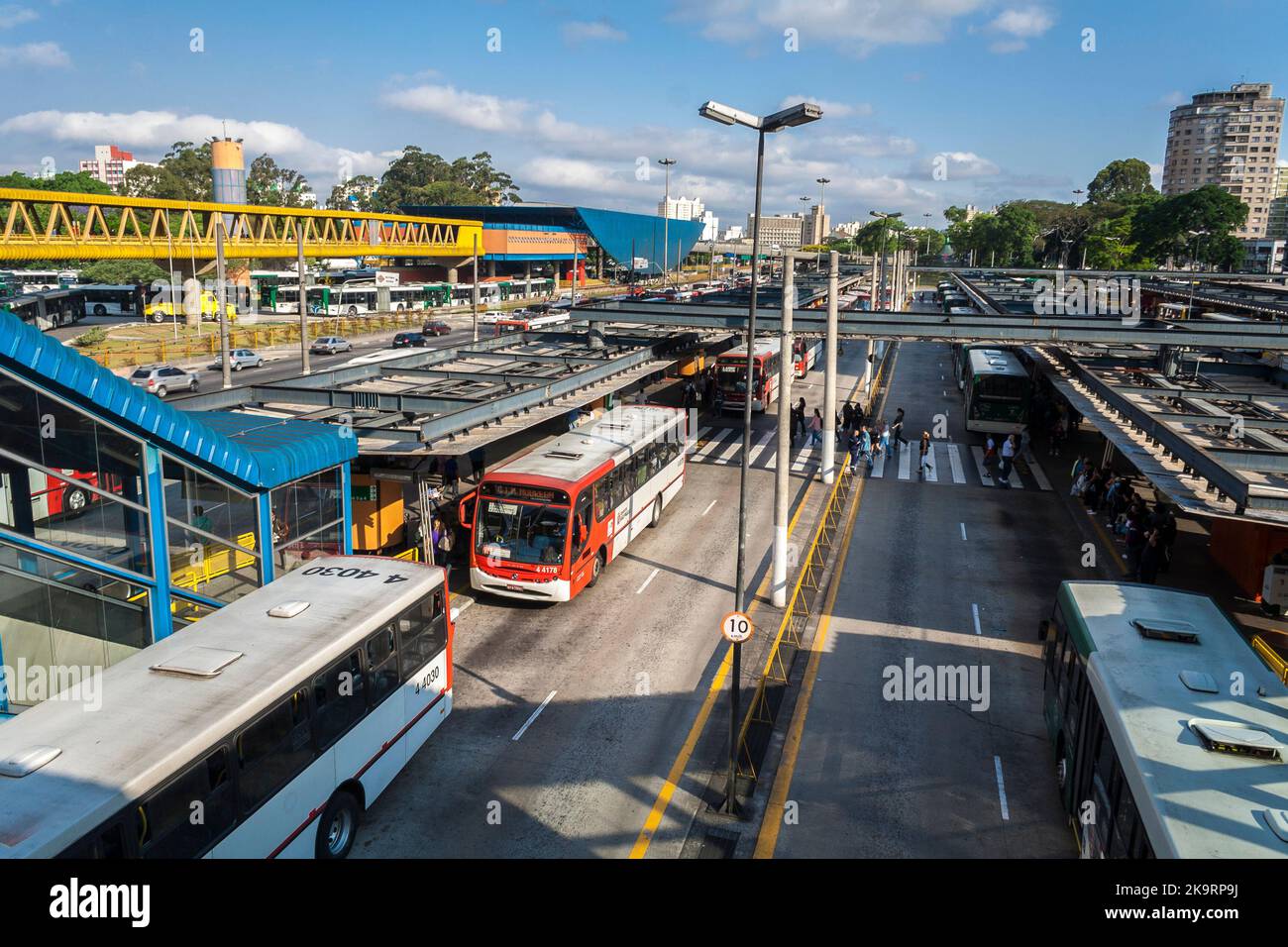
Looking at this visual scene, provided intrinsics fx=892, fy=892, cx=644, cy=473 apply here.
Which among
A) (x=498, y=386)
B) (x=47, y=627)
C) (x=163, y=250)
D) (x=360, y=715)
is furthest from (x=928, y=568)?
(x=163, y=250)

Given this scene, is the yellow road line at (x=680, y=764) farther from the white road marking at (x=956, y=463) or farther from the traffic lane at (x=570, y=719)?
the white road marking at (x=956, y=463)

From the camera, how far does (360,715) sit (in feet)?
34.2

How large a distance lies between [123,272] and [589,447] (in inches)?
3134

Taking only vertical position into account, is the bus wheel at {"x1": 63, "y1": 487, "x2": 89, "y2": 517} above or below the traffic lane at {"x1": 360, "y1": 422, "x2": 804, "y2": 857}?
above

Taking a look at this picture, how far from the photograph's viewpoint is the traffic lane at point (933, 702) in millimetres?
11094

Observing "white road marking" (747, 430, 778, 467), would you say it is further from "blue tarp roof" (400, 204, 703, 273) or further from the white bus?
"blue tarp roof" (400, 204, 703, 273)

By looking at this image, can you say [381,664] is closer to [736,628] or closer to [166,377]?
[736,628]

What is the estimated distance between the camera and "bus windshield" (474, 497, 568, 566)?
1723 cm

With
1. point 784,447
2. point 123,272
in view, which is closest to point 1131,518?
point 784,447

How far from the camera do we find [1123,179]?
179 metres

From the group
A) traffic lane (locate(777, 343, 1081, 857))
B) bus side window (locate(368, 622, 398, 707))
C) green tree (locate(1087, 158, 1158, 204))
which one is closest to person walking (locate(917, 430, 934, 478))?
traffic lane (locate(777, 343, 1081, 857))

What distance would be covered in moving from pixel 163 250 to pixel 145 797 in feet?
186

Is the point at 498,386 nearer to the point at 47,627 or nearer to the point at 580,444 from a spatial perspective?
the point at 580,444

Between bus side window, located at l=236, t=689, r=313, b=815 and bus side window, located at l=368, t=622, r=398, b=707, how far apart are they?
50.2 inches
